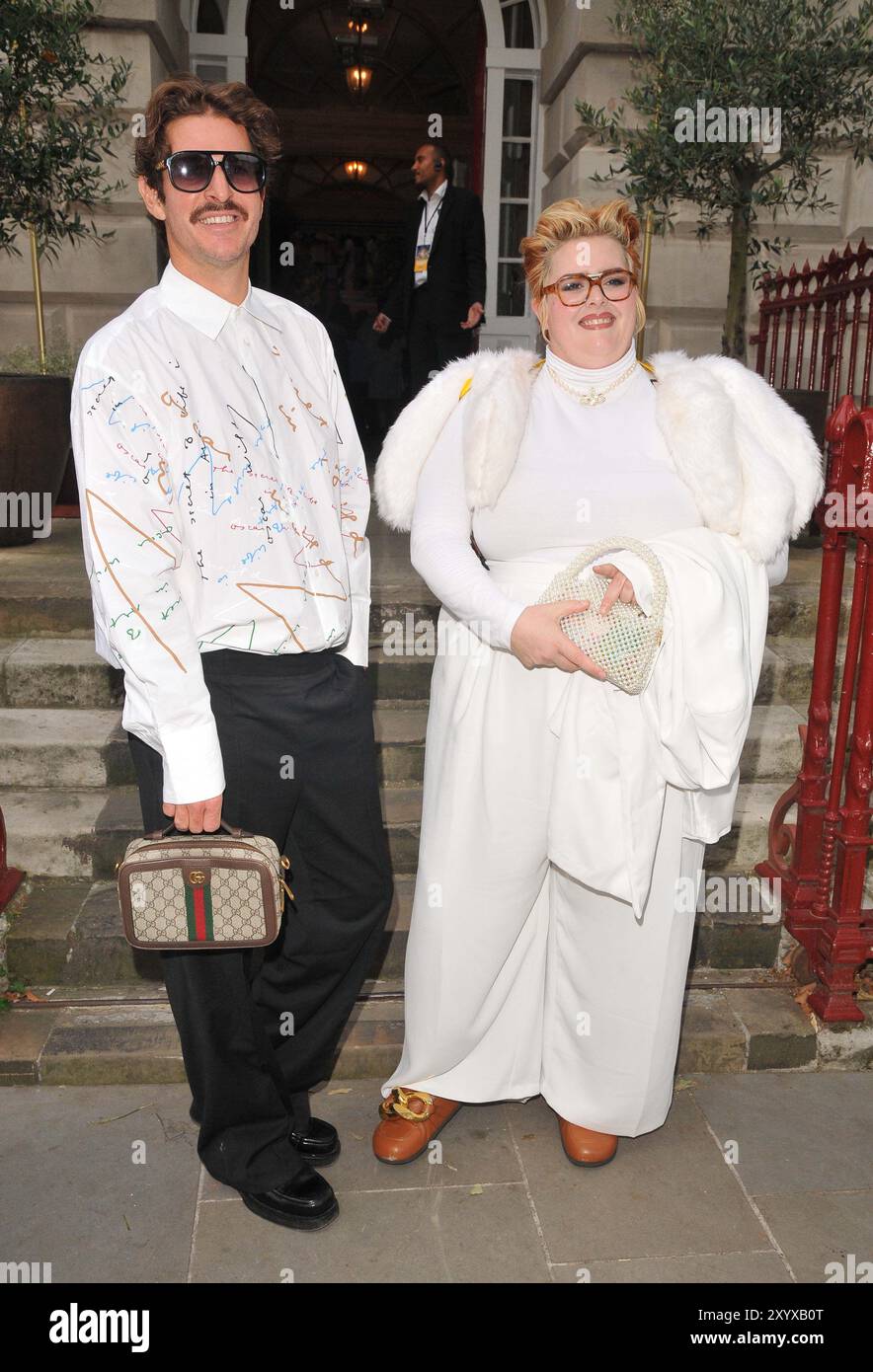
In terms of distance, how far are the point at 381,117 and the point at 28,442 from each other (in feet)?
25.4

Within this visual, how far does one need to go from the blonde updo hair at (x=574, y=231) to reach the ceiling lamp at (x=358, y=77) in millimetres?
10059

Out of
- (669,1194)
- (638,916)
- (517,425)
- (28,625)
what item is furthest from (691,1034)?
(28,625)

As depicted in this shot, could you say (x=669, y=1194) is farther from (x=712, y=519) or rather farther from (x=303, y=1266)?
(x=712, y=519)

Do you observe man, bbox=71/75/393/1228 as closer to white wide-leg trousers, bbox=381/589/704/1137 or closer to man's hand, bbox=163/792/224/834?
man's hand, bbox=163/792/224/834

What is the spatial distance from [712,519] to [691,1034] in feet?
5.08

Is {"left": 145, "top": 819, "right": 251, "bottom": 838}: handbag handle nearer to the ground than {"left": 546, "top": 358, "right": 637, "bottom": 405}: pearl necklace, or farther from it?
nearer to the ground

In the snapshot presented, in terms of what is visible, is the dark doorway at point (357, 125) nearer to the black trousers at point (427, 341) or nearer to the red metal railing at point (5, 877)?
the black trousers at point (427, 341)

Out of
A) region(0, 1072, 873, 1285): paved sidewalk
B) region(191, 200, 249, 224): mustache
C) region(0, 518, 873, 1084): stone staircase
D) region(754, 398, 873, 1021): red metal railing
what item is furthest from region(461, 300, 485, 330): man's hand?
region(0, 1072, 873, 1285): paved sidewalk

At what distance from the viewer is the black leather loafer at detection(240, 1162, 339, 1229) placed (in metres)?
2.51

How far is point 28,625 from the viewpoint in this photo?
461 cm

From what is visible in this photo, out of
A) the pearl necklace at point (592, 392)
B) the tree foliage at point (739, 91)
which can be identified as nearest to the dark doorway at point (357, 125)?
the tree foliage at point (739, 91)

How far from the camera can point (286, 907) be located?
8.59 ft

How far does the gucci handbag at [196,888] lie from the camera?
2.19 meters

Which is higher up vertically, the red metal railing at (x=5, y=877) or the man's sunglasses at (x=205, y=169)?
the man's sunglasses at (x=205, y=169)
